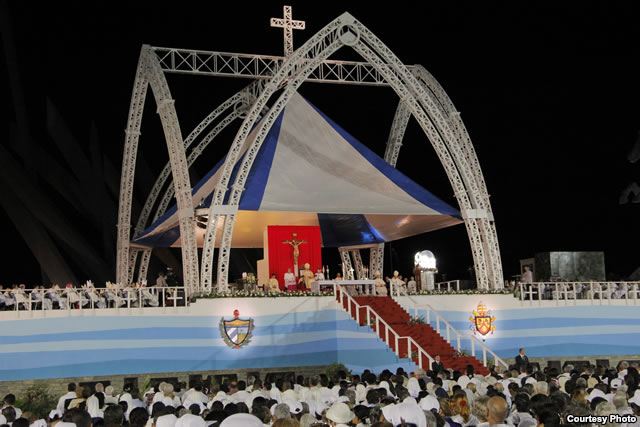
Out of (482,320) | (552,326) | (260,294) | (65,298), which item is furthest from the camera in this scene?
(552,326)

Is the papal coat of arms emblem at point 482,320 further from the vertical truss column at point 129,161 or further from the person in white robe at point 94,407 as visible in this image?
the person in white robe at point 94,407

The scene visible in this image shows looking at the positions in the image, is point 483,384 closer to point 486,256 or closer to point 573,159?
point 486,256

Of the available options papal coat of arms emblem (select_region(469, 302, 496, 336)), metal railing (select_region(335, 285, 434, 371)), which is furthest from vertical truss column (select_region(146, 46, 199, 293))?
papal coat of arms emblem (select_region(469, 302, 496, 336))

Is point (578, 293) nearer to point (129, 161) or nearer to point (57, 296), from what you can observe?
point (129, 161)

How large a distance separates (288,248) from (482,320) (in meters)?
9.24

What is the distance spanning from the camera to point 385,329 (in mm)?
27969

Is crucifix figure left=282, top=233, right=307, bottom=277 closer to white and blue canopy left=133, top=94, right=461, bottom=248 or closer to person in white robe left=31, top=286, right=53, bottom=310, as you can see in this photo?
white and blue canopy left=133, top=94, right=461, bottom=248

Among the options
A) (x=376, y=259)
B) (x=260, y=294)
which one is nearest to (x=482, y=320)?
(x=260, y=294)

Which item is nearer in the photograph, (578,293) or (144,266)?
(578,293)

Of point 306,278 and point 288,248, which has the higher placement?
point 288,248

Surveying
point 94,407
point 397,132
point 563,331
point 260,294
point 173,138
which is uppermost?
point 397,132

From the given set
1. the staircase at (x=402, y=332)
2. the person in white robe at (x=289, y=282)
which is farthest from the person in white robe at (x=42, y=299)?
the person in white robe at (x=289, y=282)

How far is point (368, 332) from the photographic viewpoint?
28.5 m

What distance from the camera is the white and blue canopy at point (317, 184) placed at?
109ft
